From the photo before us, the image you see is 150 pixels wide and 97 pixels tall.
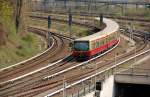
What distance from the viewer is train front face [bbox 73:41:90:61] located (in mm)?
48656

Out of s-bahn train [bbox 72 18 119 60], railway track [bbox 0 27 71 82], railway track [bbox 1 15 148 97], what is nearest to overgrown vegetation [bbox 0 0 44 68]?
railway track [bbox 0 27 71 82]

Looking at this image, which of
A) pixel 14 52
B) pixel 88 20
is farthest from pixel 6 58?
pixel 88 20

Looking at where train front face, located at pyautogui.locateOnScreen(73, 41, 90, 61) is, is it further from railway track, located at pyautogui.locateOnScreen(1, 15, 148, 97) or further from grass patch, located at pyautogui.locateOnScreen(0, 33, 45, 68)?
railway track, located at pyautogui.locateOnScreen(1, 15, 148, 97)

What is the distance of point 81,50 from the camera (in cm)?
4900

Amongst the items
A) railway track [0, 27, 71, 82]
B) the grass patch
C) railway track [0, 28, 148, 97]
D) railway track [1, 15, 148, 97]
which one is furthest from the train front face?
railway track [0, 28, 148, 97]

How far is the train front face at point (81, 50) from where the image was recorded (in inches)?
1916

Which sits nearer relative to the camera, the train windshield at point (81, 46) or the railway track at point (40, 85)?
the railway track at point (40, 85)

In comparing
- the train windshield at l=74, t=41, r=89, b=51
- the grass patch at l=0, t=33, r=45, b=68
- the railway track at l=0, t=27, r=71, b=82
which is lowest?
the railway track at l=0, t=27, r=71, b=82

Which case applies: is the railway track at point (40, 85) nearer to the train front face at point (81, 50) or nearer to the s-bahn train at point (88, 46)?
the train front face at point (81, 50)

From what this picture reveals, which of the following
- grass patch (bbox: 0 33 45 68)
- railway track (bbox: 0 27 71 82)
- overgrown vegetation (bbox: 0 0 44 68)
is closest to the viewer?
railway track (bbox: 0 27 71 82)

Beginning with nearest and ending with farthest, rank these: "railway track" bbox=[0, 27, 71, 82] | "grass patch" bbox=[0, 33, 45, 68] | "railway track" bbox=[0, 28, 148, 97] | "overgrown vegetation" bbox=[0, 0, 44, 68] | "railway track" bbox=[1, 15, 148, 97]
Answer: "railway track" bbox=[0, 28, 148, 97], "railway track" bbox=[1, 15, 148, 97], "railway track" bbox=[0, 27, 71, 82], "grass patch" bbox=[0, 33, 45, 68], "overgrown vegetation" bbox=[0, 0, 44, 68]

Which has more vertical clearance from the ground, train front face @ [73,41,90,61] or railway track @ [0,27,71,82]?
train front face @ [73,41,90,61]

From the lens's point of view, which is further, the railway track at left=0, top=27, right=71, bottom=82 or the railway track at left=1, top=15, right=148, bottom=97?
the railway track at left=0, top=27, right=71, bottom=82

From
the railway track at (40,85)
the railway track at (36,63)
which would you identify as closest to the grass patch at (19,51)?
the railway track at (36,63)
